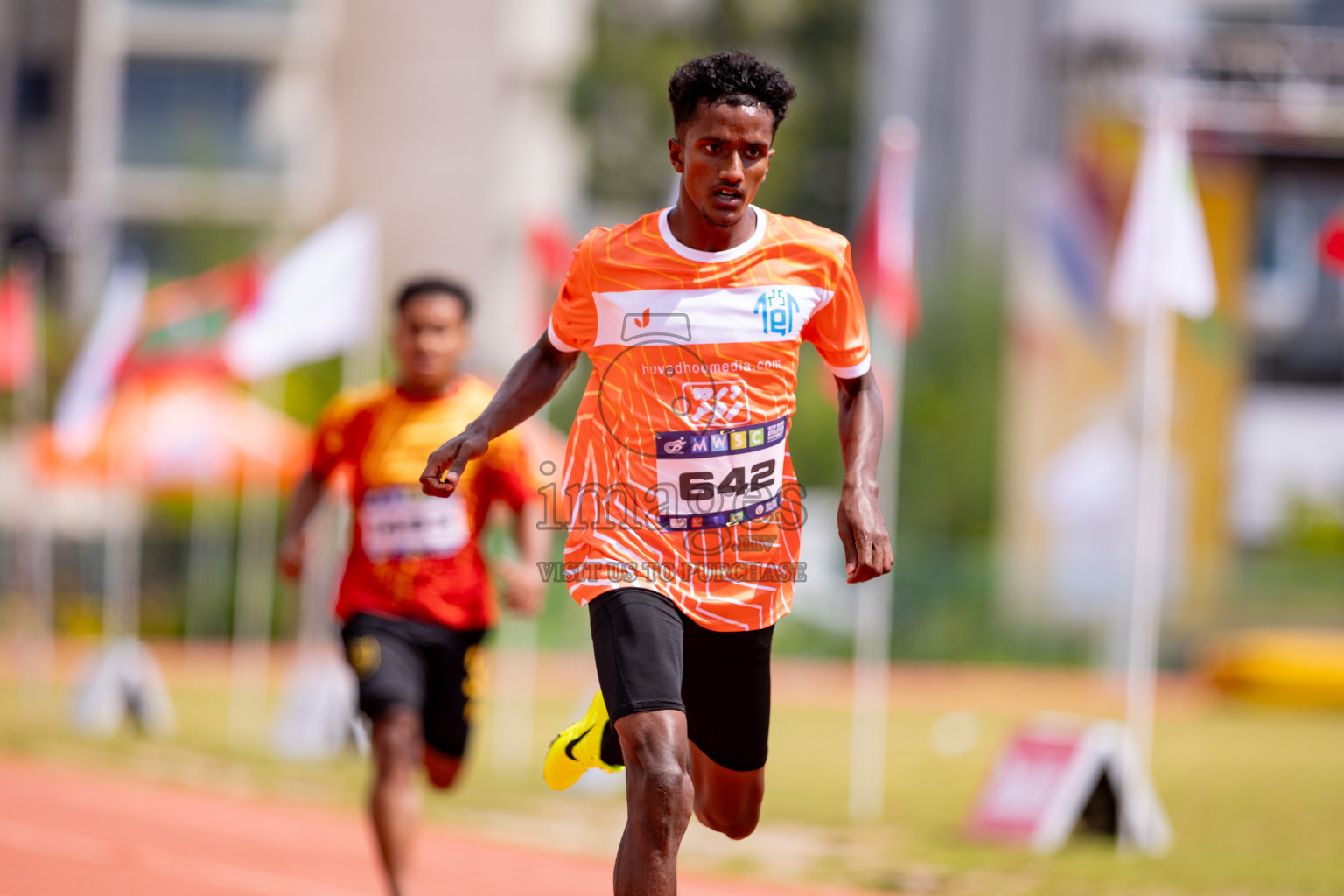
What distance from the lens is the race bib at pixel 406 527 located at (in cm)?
722

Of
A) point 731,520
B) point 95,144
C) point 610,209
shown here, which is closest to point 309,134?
point 95,144

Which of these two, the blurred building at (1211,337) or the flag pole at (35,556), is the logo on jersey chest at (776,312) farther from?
the blurred building at (1211,337)

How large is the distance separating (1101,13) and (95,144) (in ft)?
68.9

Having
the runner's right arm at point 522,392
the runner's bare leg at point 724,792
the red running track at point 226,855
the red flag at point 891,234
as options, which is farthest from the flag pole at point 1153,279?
the runner's right arm at point 522,392

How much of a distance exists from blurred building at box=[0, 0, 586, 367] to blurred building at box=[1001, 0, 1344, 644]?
37.1ft

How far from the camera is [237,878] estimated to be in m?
8.51

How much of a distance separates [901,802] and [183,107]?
1207 inches

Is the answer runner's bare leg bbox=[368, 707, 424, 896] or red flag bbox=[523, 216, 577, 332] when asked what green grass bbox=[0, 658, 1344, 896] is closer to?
runner's bare leg bbox=[368, 707, 424, 896]

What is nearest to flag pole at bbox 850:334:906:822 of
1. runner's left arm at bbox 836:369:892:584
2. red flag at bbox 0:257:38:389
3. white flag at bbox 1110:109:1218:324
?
runner's left arm at bbox 836:369:892:584

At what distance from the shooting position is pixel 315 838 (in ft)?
33.0

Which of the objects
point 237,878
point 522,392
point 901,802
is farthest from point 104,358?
point 522,392

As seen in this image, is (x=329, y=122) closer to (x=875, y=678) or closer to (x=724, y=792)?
(x=875, y=678)

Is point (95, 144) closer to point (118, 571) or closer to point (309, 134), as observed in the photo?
point (309, 134)

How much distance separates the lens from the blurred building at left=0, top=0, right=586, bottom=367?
3819cm
